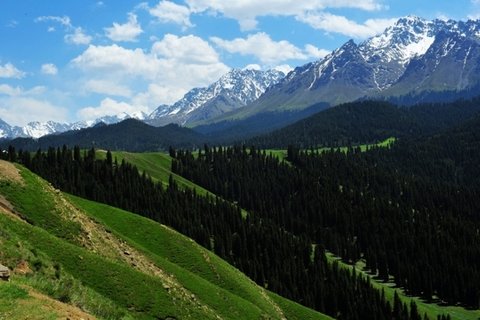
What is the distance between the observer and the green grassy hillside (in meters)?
35.0

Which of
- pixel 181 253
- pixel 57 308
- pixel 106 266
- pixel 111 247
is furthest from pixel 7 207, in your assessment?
pixel 57 308

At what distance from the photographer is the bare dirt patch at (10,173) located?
6253 centimetres

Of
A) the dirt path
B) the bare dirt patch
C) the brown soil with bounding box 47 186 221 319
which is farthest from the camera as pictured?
the bare dirt patch

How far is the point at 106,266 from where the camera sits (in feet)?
162

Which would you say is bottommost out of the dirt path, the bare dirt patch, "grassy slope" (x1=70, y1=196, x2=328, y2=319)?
"grassy slope" (x1=70, y1=196, x2=328, y2=319)

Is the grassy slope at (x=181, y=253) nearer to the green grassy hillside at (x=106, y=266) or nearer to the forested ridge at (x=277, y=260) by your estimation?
the green grassy hillside at (x=106, y=266)

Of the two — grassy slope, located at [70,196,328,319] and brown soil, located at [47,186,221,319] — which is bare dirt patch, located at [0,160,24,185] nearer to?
brown soil, located at [47,186,221,319]

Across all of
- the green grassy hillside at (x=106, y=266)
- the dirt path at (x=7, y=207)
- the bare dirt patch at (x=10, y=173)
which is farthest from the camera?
the bare dirt patch at (x=10, y=173)

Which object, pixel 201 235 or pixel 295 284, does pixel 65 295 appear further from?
pixel 201 235

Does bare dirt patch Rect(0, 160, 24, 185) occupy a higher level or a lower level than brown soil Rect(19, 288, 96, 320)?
higher

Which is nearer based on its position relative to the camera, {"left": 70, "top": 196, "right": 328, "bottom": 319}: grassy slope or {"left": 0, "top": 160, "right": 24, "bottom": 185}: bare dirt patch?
{"left": 0, "top": 160, "right": 24, "bottom": 185}: bare dirt patch

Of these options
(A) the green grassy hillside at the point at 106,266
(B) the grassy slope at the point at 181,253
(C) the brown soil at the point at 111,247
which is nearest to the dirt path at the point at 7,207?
(A) the green grassy hillside at the point at 106,266

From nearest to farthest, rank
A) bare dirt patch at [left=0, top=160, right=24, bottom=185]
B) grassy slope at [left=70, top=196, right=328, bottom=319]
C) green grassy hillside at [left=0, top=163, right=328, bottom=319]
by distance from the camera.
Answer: green grassy hillside at [left=0, top=163, right=328, bottom=319], bare dirt patch at [left=0, top=160, right=24, bottom=185], grassy slope at [left=70, top=196, right=328, bottom=319]

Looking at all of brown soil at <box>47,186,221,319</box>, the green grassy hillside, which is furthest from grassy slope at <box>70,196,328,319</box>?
brown soil at <box>47,186,221,319</box>
